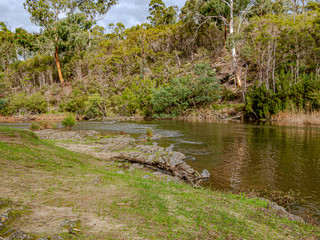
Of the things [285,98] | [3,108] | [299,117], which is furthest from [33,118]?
[299,117]

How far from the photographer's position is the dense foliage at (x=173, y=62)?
29.6m

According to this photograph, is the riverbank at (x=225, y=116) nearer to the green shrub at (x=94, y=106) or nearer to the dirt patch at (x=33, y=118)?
the dirt patch at (x=33, y=118)

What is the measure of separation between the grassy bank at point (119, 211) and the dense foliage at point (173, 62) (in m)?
23.3

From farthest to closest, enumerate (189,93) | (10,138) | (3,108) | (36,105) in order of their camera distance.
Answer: (36,105), (3,108), (189,93), (10,138)

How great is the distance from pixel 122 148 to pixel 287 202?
874cm

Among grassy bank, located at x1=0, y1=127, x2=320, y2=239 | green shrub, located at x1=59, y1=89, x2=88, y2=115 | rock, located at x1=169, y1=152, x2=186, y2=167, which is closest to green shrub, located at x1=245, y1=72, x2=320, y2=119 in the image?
rock, located at x1=169, y1=152, x2=186, y2=167

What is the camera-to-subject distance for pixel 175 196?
456 centimetres

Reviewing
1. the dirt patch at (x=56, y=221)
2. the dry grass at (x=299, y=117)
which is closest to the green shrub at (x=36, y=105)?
the dry grass at (x=299, y=117)

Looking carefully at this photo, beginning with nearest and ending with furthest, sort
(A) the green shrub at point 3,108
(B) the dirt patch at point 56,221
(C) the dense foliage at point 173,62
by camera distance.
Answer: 1. (B) the dirt patch at point 56,221
2. (C) the dense foliage at point 173,62
3. (A) the green shrub at point 3,108

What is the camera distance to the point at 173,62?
5131 cm

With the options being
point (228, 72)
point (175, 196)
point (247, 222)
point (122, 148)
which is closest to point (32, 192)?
point (175, 196)

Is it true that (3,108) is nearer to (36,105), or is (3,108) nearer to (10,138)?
(36,105)

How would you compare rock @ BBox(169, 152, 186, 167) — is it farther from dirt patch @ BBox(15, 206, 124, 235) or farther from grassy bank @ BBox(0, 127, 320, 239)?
dirt patch @ BBox(15, 206, 124, 235)

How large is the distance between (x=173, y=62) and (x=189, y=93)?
1804 cm
